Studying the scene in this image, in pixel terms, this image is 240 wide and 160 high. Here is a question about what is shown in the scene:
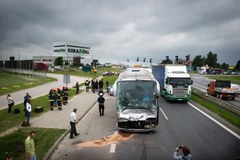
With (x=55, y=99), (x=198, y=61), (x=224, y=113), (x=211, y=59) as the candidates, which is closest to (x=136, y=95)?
(x=224, y=113)

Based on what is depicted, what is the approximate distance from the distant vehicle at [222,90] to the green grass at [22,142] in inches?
827

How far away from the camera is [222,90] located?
1124 inches

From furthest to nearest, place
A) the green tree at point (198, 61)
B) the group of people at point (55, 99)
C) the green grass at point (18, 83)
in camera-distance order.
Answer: the green tree at point (198, 61), the green grass at point (18, 83), the group of people at point (55, 99)

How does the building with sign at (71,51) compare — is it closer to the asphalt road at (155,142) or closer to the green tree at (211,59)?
the green tree at (211,59)

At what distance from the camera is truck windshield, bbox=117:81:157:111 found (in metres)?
14.5

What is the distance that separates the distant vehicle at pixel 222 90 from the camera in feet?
92.9

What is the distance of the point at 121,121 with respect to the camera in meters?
13.8

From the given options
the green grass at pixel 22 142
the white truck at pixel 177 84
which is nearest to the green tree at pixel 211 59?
the white truck at pixel 177 84

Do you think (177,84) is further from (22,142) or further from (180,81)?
(22,142)

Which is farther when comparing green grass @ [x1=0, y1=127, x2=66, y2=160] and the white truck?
the white truck

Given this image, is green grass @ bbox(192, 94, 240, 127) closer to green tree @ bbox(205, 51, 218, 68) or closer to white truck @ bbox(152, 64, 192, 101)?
white truck @ bbox(152, 64, 192, 101)

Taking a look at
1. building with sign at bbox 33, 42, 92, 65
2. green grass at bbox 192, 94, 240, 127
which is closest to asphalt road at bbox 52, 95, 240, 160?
green grass at bbox 192, 94, 240, 127

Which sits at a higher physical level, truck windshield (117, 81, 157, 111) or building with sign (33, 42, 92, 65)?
building with sign (33, 42, 92, 65)

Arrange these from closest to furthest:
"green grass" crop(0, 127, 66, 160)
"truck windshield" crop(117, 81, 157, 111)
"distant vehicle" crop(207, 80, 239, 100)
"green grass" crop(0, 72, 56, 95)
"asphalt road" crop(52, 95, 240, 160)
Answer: "asphalt road" crop(52, 95, 240, 160) < "green grass" crop(0, 127, 66, 160) < "truck windshield" crop(117, 81, 157, 111) < "distant vehicle" crop(207, 80, 239, 100) < "green grass" crop(0, 72, 56, 95)
